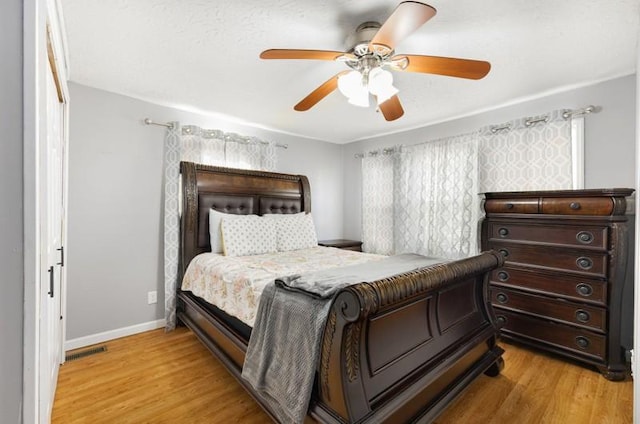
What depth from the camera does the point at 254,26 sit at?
5.69 feet

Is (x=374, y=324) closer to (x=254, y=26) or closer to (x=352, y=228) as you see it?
(x=254, y=26)

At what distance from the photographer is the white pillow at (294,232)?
10.5ft

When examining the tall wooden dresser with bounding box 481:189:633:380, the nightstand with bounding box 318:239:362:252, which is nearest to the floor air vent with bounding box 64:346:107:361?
the nightstand with bounding box 318:239:362:252

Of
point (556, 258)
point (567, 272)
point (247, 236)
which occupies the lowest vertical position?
point (567, 272)

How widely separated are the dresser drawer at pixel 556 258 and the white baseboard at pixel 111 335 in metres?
3.36

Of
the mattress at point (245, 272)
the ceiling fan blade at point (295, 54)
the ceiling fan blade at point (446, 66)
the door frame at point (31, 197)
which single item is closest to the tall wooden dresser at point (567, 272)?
the mattress at point (245, 272)

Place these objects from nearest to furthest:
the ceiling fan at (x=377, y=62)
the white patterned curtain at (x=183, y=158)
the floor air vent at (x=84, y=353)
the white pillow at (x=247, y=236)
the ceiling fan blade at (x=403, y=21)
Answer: the ceiling fan blade at (x=403, y=21)
the ceiling fan at (x=377, y=62)
the floor air vent at (x=84, y=353)
the white pillow at (x=247, y=236)
the white patterned curtain at (x=183, y=158)

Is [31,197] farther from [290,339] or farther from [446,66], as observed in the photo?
[446,66]

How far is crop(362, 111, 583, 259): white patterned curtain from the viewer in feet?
8.86

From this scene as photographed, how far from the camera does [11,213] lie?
2.55 ft

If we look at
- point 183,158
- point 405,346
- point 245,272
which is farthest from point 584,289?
point 183,158

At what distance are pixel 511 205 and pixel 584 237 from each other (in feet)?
1.78

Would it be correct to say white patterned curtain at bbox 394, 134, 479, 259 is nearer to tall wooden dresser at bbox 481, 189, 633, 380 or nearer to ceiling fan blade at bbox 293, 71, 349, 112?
tall wooden dresser at bbox 481, 189, 633, 380

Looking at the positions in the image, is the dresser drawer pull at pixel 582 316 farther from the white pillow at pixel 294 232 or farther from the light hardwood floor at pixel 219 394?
the white pillow at pixel 294 232
